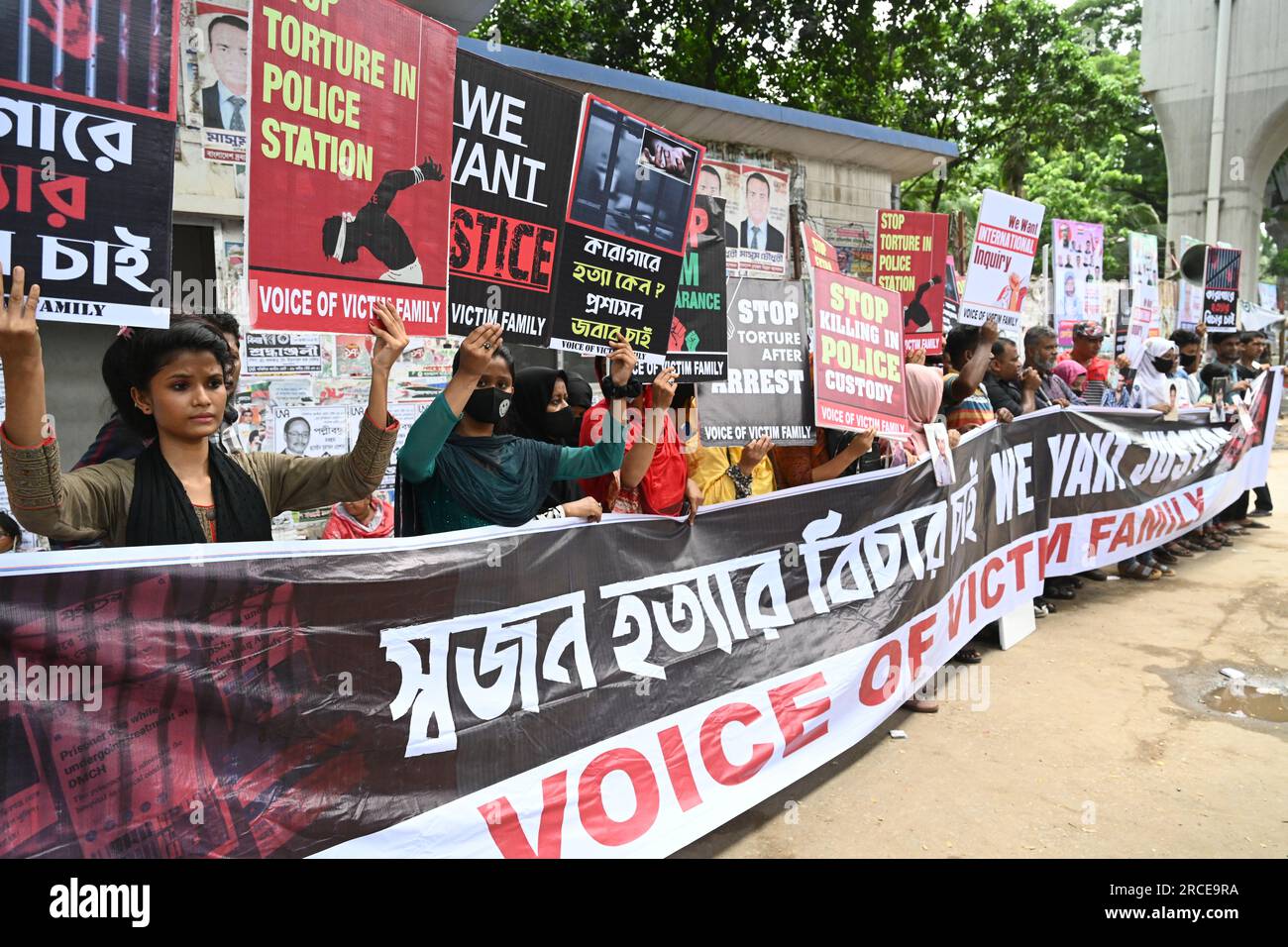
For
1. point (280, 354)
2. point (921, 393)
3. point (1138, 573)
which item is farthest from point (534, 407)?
point (1138, 573)

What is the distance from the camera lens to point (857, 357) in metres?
4.41

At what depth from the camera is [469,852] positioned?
2.54 m

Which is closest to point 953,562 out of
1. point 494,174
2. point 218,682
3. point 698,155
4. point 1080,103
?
point 698,155

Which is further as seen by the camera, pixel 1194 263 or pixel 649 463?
pixel 1194 263

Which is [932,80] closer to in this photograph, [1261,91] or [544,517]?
[1261,91]

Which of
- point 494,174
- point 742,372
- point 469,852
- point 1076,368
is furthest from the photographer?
point 1076,368

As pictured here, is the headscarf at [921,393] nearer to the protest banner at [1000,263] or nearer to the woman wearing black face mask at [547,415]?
the protest banner at [1000,263]

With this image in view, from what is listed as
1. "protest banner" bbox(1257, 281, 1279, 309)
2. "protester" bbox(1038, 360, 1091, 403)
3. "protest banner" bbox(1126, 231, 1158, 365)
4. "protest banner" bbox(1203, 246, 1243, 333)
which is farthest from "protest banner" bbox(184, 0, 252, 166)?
"protest banner" bbox(1257, 281, 1279, 309)

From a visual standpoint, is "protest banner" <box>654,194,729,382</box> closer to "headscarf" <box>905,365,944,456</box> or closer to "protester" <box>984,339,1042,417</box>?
"headscarf" <box>905,365,944,456</box>

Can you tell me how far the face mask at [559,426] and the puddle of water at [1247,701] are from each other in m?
3.64

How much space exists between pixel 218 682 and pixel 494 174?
1752 millimetres

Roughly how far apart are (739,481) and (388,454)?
189 cm

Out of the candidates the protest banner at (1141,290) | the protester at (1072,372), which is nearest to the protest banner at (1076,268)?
the protest banner at (1141,290)

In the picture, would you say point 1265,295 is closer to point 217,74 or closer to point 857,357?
point 857,357
